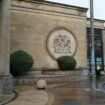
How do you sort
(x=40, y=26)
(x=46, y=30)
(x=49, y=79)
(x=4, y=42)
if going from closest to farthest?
(x=4, y=42), (x=49, y=79), (x=40, y=26), (x=46, y=30)

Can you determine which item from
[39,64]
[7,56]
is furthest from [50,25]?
[7,56]

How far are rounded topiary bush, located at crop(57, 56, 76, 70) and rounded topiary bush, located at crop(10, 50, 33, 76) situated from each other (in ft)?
14.5

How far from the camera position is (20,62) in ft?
84.5

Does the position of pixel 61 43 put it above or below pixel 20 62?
above

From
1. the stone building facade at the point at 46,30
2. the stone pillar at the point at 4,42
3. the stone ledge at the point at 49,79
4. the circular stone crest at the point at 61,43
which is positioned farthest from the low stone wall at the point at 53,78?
the stone pillar at the point at 4,42

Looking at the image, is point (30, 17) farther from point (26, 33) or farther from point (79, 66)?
point (79, 66)

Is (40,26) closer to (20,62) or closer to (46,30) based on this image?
(46,30)

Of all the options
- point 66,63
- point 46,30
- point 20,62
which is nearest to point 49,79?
point 20,62

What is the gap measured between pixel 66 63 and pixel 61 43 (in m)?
2.43

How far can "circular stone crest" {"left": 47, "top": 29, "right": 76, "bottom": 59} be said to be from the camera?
1225 inches

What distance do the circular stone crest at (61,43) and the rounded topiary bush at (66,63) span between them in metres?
0.67

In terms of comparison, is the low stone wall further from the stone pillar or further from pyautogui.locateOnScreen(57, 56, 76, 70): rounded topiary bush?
the stone pillar

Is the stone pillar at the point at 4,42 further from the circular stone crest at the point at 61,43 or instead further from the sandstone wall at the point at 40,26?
the circular stone crest at the point at 61,43

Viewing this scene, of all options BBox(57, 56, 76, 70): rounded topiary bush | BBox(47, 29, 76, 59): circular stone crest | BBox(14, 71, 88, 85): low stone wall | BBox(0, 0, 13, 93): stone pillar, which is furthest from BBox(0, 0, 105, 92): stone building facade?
BBox(0, 0, 13, 93): stone pillar
